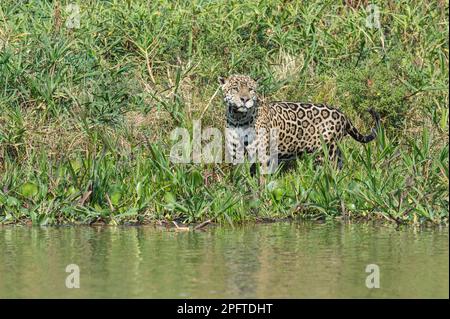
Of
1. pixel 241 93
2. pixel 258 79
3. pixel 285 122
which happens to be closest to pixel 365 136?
Answer: pixel 285 122

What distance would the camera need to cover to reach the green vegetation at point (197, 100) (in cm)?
1142

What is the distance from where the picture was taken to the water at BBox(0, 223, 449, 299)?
861 centimetres

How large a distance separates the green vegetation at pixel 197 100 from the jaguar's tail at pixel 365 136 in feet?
0.57

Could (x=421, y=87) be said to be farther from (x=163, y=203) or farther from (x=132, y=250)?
(x=132, y=250)

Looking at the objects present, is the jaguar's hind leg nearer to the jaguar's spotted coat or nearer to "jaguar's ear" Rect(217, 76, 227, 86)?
the jaguar's spotted coat

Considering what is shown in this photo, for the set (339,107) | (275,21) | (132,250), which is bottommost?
(132,250)

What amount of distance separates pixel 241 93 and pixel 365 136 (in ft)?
4.86

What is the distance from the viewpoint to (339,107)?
1402 cm

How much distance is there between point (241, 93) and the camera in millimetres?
12562

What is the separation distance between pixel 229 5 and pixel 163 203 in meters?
4.08

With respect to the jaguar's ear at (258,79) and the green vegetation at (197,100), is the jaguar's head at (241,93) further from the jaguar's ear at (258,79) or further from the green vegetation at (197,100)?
the green vegetation at (197,100)

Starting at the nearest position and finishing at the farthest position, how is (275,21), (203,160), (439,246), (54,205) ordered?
1. (439,246)
2. (54,205)
3. (203,160)
4. (275,21)

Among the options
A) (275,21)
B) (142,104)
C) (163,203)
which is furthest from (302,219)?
(275,21)

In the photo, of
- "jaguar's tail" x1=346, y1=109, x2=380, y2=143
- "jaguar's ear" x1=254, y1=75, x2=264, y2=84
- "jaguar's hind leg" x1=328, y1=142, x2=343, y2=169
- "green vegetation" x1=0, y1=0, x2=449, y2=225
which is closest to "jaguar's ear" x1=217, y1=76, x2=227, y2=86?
"jaguar's ear" x1=254, y1=75, x2=264, y2=84
